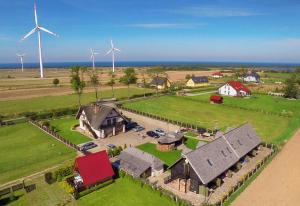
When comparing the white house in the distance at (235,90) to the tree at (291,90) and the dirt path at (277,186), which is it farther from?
the dirt path at (277,186)

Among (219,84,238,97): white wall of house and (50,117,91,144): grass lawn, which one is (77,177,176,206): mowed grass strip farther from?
(219,84,238,97): white wall of house

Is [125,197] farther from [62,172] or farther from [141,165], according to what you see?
[62,172]

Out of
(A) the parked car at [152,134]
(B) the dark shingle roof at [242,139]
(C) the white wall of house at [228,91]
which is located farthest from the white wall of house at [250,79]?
(A) the parked car at [152,134]

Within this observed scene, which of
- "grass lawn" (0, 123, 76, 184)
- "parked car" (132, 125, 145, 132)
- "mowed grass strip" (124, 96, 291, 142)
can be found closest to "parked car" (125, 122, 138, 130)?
"parked car" (132, 125, 145, 132)

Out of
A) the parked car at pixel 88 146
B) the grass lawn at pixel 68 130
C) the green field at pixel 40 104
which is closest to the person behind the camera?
the parked car at pixel 88 146

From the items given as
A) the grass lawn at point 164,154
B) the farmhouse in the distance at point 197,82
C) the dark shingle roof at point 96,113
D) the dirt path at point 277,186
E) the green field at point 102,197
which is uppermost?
the farmhouse in the distance at point 197,82

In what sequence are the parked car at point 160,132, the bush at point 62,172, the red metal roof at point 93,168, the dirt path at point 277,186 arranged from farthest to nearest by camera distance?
1. the parked car at point 160,132
2. the bush at point 62,172
3. the red metal roof at point 93,168
4. the dirt path at point 277,186
